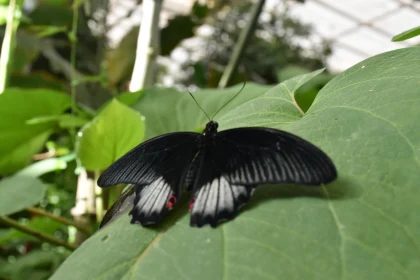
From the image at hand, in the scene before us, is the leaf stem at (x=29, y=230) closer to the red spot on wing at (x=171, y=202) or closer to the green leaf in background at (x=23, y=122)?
the green leaf in background at (x=23, y=122)

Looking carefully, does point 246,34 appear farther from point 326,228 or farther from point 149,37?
point 326,228

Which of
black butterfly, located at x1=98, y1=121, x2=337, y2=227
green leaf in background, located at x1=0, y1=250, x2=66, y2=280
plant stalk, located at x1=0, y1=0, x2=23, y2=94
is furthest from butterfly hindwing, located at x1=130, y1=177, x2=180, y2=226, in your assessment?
green leaf in background, located at x1=0, y1=250, x2=66, y2=280

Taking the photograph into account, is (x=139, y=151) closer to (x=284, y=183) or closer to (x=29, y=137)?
(x=284, y=183)

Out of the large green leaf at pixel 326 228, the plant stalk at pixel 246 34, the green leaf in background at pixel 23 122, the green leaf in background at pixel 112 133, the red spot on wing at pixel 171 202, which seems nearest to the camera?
the large green leaf at pixel 326 228

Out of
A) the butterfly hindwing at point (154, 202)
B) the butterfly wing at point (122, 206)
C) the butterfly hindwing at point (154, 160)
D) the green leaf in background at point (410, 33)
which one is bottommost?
the butterfly wing at point (122, 206)

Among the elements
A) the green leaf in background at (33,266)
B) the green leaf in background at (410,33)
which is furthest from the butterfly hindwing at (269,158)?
the green leaf in background at (33,266)

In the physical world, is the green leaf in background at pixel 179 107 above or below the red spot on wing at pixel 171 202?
below

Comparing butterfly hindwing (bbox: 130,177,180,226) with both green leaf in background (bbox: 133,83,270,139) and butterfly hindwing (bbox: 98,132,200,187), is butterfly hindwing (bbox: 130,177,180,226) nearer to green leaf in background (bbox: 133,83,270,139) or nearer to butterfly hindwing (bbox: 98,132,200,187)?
butterfly hindwing (bbox: 98,132,200,187)
